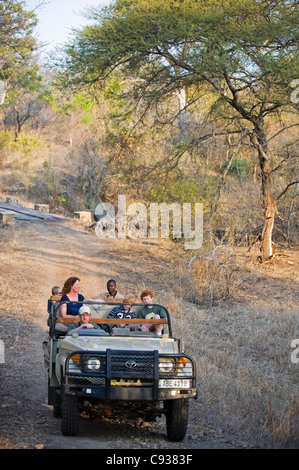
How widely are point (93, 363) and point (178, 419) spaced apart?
997 mm

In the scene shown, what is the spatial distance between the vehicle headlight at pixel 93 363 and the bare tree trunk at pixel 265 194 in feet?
43.7

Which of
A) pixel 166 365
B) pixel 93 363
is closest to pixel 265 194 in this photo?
pixel 166 365

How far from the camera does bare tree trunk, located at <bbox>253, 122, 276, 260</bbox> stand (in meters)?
18.2

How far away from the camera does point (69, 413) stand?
18.8ft

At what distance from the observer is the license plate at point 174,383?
5.74 metres

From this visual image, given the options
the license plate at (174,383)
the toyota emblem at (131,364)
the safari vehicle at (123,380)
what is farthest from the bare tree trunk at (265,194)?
the toyota emblem at (131,364)

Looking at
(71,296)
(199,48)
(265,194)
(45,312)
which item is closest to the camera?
(71,296)

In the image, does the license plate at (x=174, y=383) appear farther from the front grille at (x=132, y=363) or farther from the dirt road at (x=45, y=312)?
the dirt road at (x=45, y=312)

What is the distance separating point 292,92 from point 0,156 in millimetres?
26440

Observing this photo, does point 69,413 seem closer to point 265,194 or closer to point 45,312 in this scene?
point 45,312

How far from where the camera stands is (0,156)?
38.6 meters

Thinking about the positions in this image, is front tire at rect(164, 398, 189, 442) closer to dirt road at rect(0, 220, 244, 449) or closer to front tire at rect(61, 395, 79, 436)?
dirt road at rect(0, 220, 244, 449)

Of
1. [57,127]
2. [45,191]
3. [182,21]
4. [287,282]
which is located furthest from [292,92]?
[57,127]
